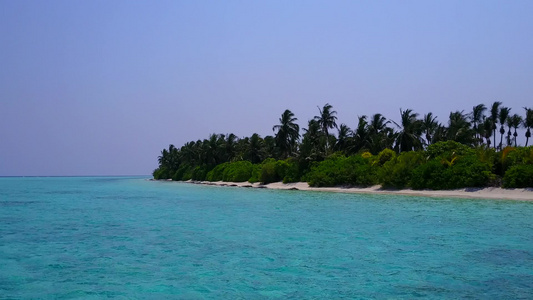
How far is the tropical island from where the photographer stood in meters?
38.4

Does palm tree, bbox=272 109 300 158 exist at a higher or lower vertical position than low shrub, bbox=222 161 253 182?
higher

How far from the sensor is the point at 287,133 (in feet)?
249

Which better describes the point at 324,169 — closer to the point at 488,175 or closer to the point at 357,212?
the point at 488,175

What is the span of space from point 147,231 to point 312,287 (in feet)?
36.0

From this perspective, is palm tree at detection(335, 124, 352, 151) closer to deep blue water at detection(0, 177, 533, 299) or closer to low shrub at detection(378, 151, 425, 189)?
low shrub at detection(378, 151, 425, 189)

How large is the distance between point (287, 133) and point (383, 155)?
93.9ft

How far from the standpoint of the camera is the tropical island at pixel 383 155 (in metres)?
38.4

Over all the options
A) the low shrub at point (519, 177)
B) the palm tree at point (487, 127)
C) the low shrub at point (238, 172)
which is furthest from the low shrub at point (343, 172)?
the palm tree at point (487, 127)

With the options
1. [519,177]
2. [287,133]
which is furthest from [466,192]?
[287,133]

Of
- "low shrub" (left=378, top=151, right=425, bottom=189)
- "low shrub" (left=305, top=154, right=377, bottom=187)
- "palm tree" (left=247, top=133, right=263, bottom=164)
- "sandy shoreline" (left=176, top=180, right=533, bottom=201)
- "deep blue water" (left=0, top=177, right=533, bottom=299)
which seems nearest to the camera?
"deep blue water" (left=0, top=177, right=533, bottom=299)

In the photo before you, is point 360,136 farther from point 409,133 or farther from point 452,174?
point 452,174

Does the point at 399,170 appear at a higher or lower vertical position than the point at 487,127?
lower

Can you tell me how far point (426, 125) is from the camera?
6769 centimetres

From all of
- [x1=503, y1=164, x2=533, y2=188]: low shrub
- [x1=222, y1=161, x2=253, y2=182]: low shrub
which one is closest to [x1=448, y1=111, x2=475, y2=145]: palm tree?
[x1=503, y1=164, x2=533, y2=188]: low shrub
